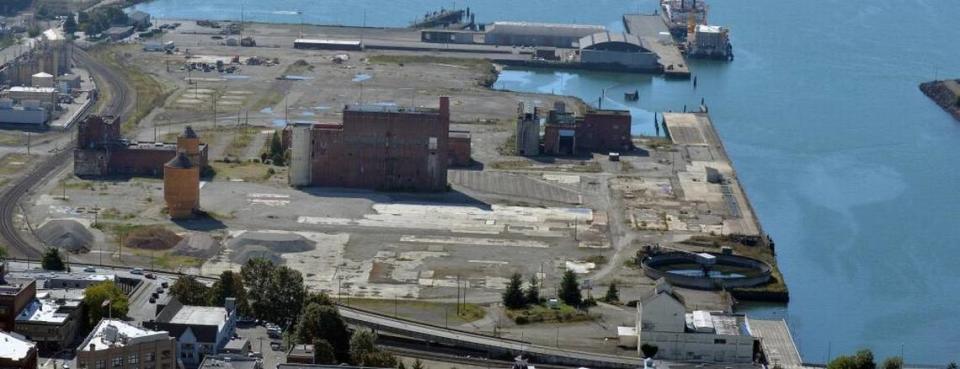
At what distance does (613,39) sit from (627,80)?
10.7 ft

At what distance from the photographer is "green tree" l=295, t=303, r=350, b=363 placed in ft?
91.1

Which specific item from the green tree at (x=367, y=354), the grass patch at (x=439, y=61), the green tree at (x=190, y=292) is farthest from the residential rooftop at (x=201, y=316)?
the grass patch at (x=439, y=61)

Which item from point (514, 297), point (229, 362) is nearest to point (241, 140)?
point (514, 297)

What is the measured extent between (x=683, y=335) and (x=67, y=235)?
1226 cm

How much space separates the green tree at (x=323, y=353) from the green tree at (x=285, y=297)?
2.49 metres

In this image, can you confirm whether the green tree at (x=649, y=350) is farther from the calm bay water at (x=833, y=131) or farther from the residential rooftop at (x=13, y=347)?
the residential rooftop at (x=13, y=347)

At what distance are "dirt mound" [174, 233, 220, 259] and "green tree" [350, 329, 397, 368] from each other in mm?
8145

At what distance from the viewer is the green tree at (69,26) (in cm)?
6681

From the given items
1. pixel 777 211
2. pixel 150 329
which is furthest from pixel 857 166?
pixel 150 329

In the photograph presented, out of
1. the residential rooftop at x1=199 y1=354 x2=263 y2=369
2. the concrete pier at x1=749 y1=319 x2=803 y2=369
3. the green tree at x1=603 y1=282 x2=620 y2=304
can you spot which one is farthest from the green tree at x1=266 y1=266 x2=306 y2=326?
the concrete pier at x1=749 y1=319 x2=803 y2=369

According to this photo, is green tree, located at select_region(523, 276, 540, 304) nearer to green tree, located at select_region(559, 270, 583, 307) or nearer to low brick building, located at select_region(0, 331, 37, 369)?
green tree, located at select_region(559, 270, 583, 307)

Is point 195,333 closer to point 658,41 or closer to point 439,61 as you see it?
point 439,61

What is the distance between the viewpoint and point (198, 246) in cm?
3612

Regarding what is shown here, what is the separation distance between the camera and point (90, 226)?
3750 centimetres
